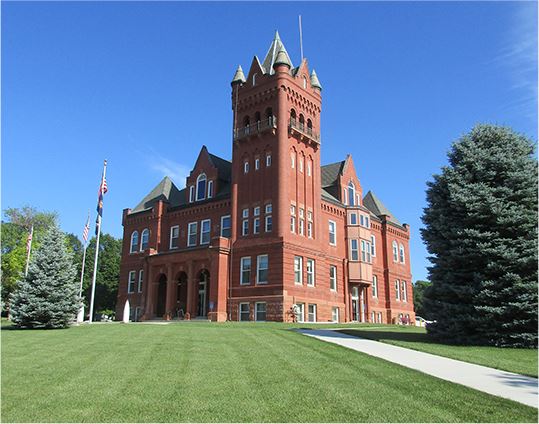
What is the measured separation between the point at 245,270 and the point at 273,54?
1950 cm

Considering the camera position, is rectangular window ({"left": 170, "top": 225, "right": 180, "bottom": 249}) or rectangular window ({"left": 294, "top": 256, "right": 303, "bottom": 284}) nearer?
rectangular window ({"left": 294, "top": 256, "right": 303, "bottom": 284})

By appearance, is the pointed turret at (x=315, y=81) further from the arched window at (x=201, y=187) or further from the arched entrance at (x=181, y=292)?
the arched entrance at (x=181, y=292)

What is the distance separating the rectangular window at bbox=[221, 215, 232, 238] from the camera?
4000 centimetres

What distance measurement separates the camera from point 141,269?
46656 millimetres

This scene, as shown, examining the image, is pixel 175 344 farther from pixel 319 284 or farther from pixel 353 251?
pixel 353 251

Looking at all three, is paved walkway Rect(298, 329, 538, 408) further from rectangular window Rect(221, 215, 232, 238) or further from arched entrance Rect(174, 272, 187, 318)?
arched entrance Rect(174, 272, 187, 318)

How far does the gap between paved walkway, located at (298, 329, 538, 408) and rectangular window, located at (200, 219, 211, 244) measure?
27.8 m

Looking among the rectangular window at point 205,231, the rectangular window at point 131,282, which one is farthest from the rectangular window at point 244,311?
the rectangular window at point 131,282

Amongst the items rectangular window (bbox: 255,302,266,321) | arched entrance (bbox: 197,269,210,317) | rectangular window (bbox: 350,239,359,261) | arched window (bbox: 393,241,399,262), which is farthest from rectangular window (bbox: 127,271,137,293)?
arched window (bbox: 393,241,399,262)

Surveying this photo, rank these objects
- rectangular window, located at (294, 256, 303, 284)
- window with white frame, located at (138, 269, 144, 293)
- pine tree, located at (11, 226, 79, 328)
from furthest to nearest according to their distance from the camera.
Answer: window with white frame, located at (138, 269, 144, 293) < rectangular window, located at (294, 256, 303, 284) < pine tree, located at (11, 226, 79, 328)

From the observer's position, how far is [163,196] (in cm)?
4866

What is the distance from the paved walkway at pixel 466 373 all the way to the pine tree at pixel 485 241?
13.0ft

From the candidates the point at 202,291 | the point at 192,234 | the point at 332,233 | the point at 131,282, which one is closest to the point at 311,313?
the point at 332,233

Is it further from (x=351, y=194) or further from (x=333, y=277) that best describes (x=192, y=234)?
(x=351, y=194)
